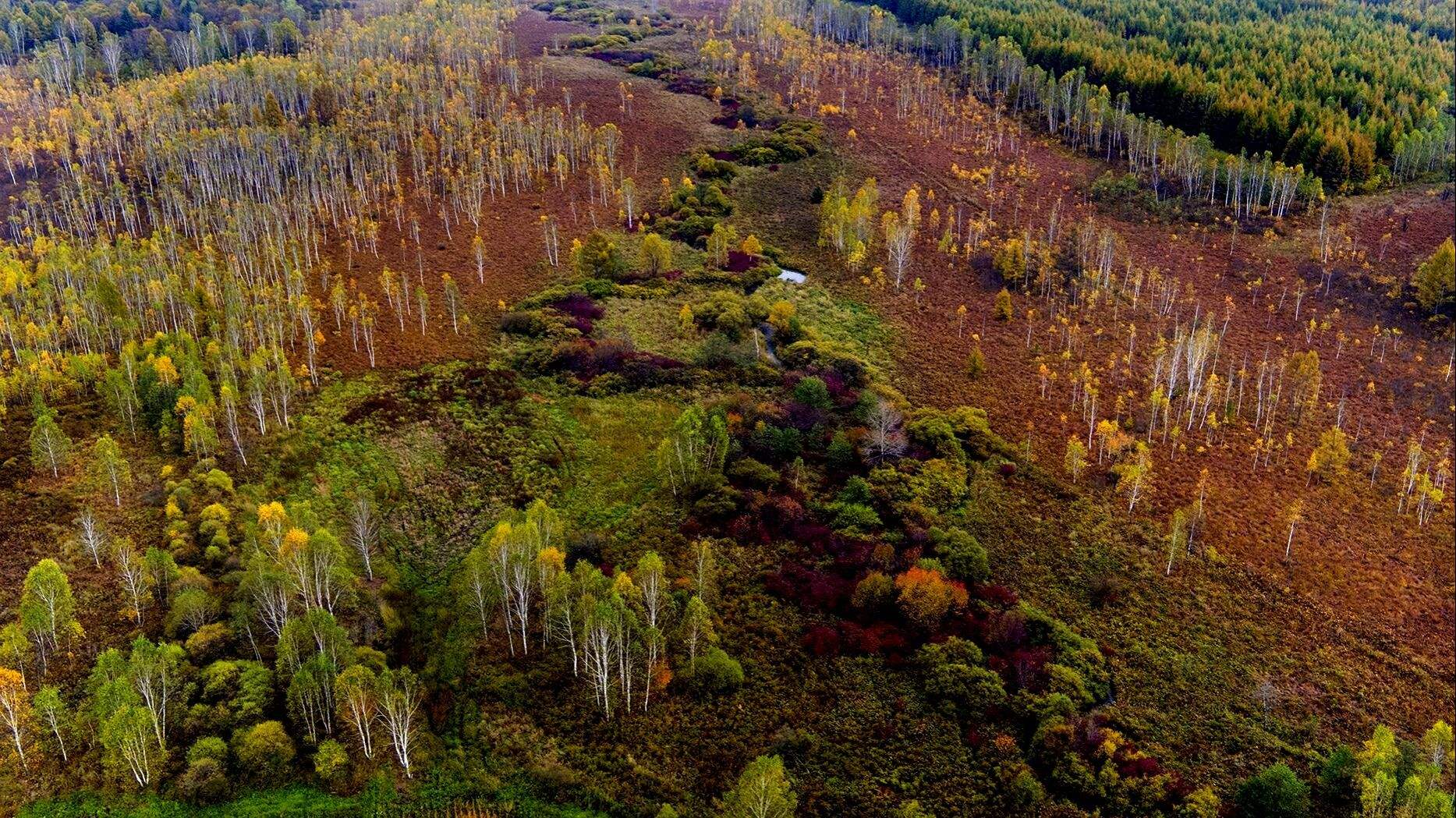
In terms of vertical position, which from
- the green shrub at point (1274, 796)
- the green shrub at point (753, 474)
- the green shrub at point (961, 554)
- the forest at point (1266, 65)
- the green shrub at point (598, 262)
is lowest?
the green shrub at point (1274, 796)

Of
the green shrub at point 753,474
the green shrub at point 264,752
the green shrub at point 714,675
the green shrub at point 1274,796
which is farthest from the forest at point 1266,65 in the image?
the green shrub at point 264,752

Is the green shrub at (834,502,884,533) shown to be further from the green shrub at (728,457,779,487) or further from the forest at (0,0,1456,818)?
the green shrub at (728,457,779,487)

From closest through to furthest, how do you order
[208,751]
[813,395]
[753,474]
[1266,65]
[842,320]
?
[208,751], [753,474], [813,395], [842,320], [1266,65]

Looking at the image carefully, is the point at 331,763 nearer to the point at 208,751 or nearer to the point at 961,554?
the point at 208,751

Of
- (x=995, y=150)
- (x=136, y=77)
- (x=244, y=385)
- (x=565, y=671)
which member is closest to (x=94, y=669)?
(x=565, y=671)

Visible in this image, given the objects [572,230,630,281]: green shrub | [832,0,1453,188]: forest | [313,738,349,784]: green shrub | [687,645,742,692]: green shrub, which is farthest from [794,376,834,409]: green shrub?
[832,0,1453,188]: forest

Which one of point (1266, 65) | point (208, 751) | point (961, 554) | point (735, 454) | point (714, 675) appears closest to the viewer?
point (208, 751)

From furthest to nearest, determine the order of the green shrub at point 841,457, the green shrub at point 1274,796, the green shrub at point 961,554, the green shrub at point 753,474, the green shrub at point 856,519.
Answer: the green shrub at point 841,457, the green shrub at point 753,474, the green shrub at point 856,519, the green shrub at point 961,554, the green shrub at point 1274,796

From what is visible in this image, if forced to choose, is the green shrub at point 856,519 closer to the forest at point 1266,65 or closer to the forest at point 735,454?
the forest at point 735,454

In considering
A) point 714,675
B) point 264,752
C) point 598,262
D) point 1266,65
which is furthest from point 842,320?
point 1266,65
